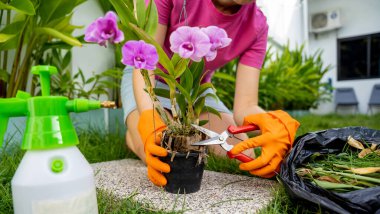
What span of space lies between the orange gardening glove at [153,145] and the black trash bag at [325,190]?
0.27m

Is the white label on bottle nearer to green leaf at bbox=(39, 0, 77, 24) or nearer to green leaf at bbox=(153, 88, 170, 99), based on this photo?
green leaf at bbox=(153, 88, 170, 99)

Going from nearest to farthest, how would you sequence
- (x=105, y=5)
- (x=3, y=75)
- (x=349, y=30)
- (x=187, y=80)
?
(x=187, y=80) → (x=3, y=75) → (x=105, y=5) → (x=349, y=30)

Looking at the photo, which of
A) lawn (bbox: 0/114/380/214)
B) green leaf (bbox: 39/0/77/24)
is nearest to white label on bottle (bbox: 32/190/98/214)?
lawn (bbox: 0/114/380/214)

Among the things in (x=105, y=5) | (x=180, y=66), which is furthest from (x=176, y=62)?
(x=105, y=5)

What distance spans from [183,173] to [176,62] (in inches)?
10.1

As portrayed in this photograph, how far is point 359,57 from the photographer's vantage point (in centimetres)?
658

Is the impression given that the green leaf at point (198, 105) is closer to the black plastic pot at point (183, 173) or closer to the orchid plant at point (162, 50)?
the orchid plant at point (162, 50)

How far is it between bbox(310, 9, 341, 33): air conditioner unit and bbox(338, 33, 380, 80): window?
404 mm

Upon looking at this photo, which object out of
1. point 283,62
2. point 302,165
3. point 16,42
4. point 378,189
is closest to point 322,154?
point 302,165

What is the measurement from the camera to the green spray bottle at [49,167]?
47 cm

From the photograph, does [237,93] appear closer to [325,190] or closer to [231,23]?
[231,23]

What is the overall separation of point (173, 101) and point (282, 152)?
313 millimetres

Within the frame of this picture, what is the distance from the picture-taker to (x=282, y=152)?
2.66 ft

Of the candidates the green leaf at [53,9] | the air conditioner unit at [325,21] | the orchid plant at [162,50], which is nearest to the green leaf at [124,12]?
the orchid plant at [162,50]
